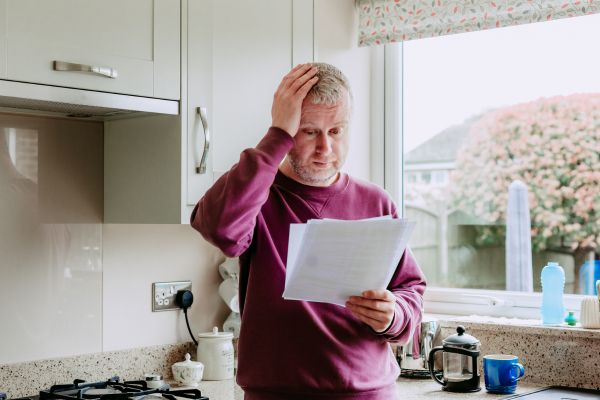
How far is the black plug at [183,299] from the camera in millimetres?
2602

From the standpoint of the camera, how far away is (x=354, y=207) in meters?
1.82

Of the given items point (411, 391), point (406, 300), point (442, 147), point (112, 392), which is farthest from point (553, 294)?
point (112, 392)

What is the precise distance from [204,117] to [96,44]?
0.38 meters

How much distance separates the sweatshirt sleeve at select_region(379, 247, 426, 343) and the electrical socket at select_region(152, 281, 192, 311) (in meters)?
0.95

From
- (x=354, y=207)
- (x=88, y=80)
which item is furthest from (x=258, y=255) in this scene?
(x=88, y=80)

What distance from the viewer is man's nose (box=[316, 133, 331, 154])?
5.60 ft

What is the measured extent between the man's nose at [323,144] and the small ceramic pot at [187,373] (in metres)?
0.99

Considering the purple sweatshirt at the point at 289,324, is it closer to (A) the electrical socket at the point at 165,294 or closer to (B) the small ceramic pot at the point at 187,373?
(B) the small ceramic pot at the point at 187,373

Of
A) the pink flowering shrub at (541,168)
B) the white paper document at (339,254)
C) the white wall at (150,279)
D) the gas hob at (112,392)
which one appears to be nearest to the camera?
the white paper document at (339,254)

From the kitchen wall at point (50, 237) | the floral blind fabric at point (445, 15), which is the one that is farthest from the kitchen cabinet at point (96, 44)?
the floral blind fabric at point (445, 15)

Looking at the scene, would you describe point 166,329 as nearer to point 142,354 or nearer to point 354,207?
point 142,354

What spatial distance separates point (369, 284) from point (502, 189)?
1.44 meters

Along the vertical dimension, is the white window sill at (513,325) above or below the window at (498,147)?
below

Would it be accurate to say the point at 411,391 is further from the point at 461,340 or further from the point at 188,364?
the point at 188,364
